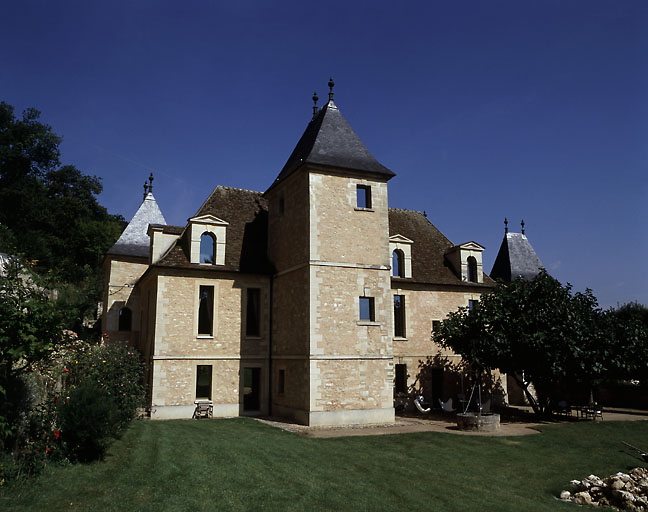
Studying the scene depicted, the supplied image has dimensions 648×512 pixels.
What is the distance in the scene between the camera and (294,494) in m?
8.90

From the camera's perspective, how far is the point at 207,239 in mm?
21219

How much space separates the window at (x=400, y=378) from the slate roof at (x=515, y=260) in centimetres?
998

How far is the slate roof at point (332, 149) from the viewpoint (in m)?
19.8

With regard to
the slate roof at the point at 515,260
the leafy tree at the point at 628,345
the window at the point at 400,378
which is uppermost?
the slate roof at the point at 515,260

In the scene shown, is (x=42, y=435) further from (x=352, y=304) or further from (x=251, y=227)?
(x=251, y=227)

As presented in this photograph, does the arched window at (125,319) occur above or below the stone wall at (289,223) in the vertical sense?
below

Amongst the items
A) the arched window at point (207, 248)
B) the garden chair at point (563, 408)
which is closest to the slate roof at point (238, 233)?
the arched window at point (207, 248)

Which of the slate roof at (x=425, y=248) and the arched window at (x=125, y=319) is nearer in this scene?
the slate roof at (x=425, y=248)

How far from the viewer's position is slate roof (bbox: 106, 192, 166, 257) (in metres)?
26.2

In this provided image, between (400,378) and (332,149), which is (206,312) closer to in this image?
(332,149)

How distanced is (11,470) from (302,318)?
37.3ft

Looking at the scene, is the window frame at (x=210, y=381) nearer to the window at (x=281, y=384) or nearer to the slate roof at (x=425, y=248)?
the window at (x=281, y=384)

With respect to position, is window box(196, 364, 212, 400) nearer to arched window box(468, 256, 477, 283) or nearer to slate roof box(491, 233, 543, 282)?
arched window box(468, 256, 477, 283)

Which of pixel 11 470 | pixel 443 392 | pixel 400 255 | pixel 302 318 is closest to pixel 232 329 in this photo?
pixel 302 318
